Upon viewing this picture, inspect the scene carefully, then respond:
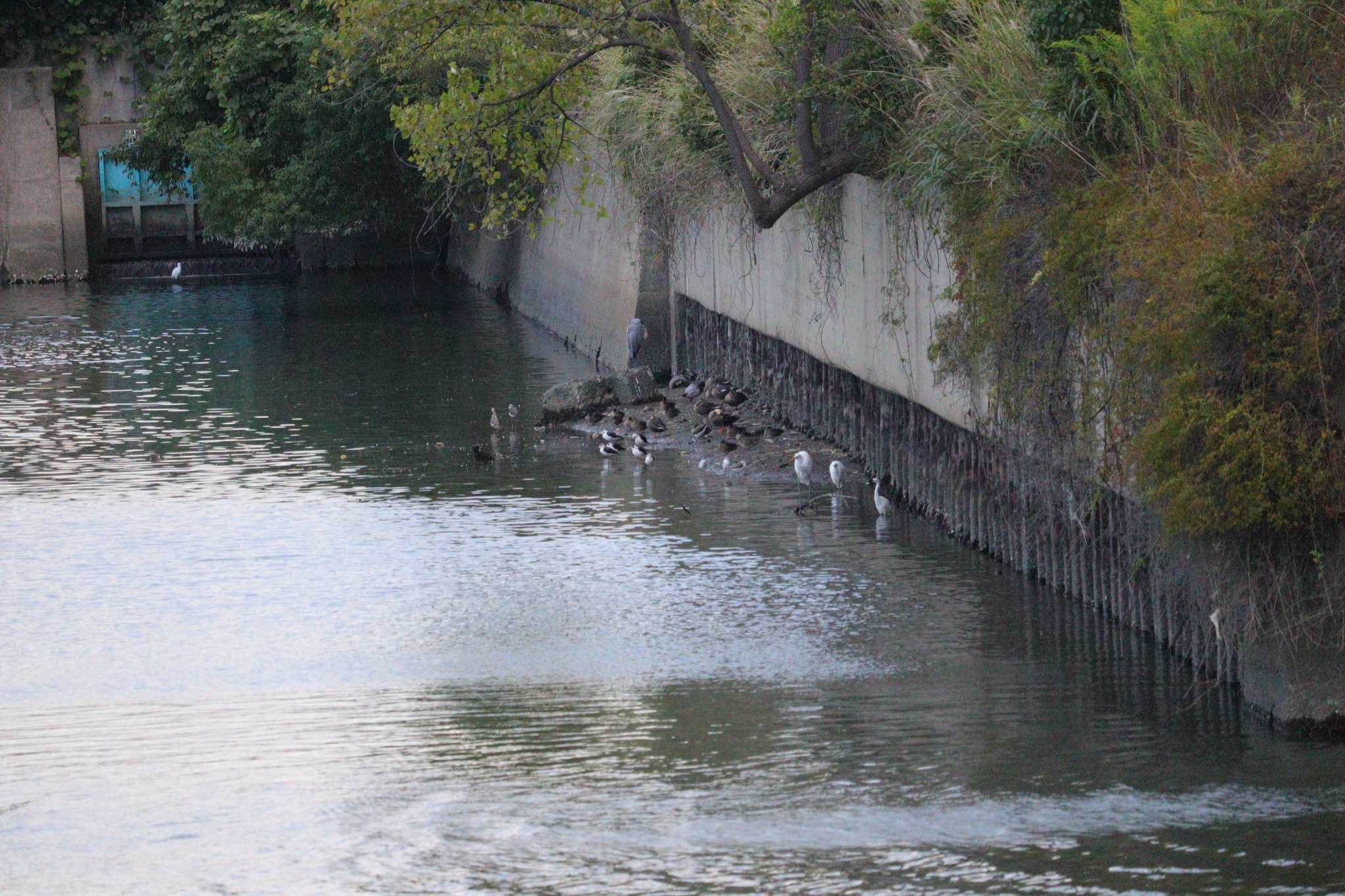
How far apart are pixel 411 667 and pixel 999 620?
11.4 feet

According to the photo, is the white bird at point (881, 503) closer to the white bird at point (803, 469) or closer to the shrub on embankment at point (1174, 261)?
the white bird at point (803, 469)

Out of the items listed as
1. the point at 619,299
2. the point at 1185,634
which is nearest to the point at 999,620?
the point at 1185,634

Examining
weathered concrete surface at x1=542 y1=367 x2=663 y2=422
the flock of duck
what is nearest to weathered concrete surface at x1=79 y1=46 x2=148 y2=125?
the flock of duck

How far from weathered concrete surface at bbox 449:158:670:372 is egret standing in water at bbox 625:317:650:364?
6.0 inches

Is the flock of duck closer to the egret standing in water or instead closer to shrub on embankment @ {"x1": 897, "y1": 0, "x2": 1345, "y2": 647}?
the egret standing in water

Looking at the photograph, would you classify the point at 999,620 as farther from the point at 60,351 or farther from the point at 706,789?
the point at 60,351

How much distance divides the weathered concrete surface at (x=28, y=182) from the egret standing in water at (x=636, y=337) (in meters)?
20.6

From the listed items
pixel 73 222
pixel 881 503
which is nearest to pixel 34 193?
pixel 73 222

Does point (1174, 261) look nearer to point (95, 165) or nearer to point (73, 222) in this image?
point (73, 222)

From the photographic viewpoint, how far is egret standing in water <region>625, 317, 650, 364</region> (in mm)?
21859

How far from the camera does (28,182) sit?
38.2 meters

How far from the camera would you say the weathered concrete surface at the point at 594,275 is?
73.5 feet

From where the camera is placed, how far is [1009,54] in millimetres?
11414

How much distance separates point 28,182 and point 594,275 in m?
18.6
